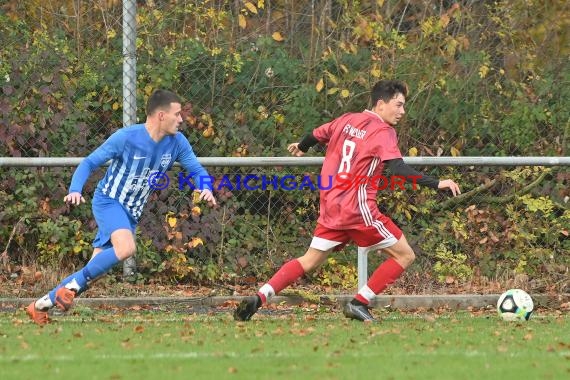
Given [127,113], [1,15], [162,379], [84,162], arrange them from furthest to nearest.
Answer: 1. [1,15]
2. [127,113]
3. [84,162]
4. [162,379]

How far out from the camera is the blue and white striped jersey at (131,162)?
28.8 feet

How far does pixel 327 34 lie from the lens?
470 inches

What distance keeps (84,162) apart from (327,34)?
13.0 feet

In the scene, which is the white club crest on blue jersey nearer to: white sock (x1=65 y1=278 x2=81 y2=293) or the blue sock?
the blue sock

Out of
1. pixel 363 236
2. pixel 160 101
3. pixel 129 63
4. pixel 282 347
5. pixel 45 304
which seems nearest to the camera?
pixel 282 347

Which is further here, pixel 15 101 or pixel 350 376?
pixel 15 101

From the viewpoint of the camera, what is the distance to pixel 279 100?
11.7 m

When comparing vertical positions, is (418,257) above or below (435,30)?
below

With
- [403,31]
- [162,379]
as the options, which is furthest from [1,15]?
[162,379]

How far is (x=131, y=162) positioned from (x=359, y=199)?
170 cm

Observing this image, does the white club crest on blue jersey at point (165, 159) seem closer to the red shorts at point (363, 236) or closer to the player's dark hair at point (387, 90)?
the red shorts at point (363, 236)

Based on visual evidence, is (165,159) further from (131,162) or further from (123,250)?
(123,250)

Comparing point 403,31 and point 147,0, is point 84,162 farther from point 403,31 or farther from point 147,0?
point 403,31

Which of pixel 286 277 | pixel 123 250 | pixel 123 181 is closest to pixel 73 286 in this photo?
pixel 123 250
